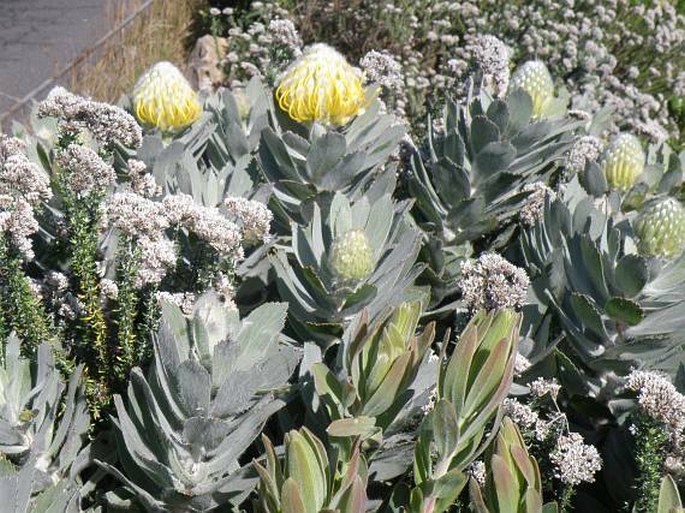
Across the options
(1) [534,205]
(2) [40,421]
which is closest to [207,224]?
(2) [40,421]

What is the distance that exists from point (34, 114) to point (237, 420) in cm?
158

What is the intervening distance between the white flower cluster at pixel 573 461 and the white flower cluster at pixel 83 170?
1241 millimetres

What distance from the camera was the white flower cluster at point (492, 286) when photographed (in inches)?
75.0

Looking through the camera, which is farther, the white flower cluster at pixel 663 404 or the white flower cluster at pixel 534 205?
the white flower cluster at pixel 534 205

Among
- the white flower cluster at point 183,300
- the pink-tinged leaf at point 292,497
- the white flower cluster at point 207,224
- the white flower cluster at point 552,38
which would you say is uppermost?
the white flower cluster at point 207,224

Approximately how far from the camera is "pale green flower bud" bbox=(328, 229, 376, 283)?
198cm

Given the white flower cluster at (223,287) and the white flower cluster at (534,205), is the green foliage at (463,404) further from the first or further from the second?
the white flower cluster at (534,205)

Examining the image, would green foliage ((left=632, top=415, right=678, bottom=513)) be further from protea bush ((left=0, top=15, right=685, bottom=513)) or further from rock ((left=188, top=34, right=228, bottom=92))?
rock ((left=188, top=34, right=228, bottom=92))

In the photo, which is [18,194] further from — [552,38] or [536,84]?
[552,38]

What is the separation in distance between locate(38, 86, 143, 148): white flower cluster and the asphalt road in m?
2.68

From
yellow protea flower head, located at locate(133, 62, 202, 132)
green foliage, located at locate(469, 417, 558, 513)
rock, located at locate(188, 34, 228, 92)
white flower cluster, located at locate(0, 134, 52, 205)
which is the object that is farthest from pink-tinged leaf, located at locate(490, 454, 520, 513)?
rock, located at locate(188, 34, 228, 92)

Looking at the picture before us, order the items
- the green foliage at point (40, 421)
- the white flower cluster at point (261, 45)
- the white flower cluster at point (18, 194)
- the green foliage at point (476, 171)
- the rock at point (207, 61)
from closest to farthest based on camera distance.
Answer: the green foliage at point (40, 421) → the white flower cluster at point (18, 194) → the green foliage at point (476, 171) → the white flower cluster at point (261, 45) → the rock at point (207, 61)

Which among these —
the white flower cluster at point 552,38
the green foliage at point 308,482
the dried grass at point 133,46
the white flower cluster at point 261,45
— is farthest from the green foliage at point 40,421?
the dried grass at point 133,46

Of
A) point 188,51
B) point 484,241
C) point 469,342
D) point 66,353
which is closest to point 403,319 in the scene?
point 469,342
